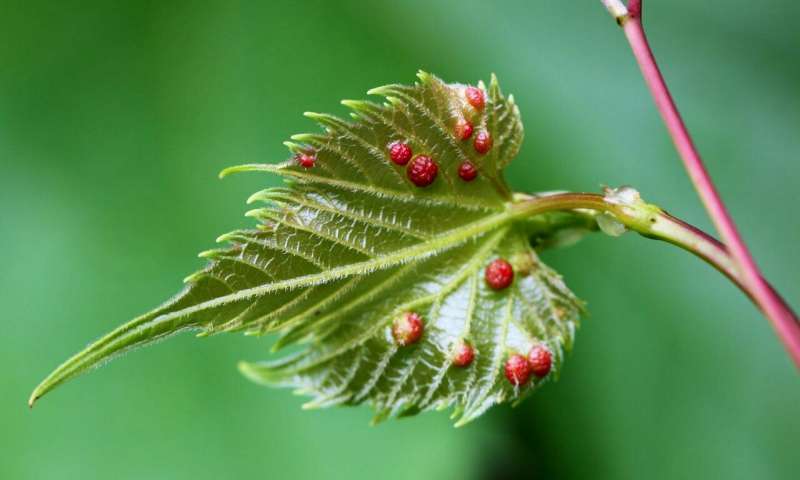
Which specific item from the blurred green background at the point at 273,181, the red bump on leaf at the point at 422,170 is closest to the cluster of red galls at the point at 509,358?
the red bump on leaf at the point at 422,170

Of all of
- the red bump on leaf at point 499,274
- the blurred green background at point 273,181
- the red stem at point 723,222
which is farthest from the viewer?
the blurred green background at point 273,181

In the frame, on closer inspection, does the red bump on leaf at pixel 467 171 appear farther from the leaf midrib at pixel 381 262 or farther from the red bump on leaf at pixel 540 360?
the red bump on leaf at pixel 540 360

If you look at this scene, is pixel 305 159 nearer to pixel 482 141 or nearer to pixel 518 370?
pixel 482 141

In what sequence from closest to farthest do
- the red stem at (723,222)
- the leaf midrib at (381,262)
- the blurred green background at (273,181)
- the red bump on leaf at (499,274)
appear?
the red stem at (723,222), the leaf midrib at (381,262), the red bump on leaf at (499,274), the blurred green background at (273,181)

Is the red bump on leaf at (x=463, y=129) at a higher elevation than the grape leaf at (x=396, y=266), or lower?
higher

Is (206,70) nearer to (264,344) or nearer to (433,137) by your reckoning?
(264,344)

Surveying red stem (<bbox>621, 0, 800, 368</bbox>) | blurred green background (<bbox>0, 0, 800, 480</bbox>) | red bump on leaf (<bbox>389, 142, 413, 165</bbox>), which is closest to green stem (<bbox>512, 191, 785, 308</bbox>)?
red stem (<bbox>621, 0, 800, 368</bbox>)

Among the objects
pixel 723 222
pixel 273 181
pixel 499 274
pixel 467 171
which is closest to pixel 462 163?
pixel 467 171

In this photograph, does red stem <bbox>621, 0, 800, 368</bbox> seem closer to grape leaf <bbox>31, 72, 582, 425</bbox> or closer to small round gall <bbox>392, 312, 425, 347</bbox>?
grape leaf <bbox>31, 72, 582, 425</bbox>
